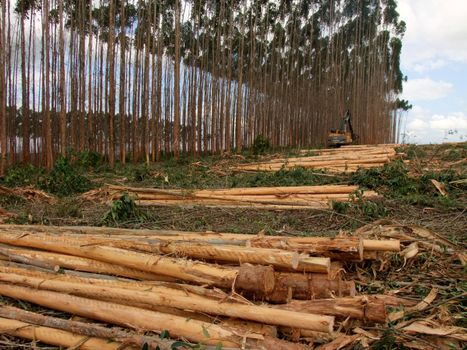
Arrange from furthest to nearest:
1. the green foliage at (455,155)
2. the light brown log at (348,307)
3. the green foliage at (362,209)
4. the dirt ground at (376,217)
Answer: the green foliage at (455,155) → the green foliage at (362,209) → the dirt ground at (376,217) → the light brown log at (348,307)

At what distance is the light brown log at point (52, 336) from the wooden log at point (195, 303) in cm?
32

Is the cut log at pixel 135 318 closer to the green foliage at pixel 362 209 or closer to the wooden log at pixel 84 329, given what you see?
the wooden log at pixel 84 329

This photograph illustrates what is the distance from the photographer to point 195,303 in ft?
8.50

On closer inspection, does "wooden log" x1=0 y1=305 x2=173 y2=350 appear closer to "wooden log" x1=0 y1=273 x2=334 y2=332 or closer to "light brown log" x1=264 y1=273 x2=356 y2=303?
"wooden log" x1=0 y1=273 x2=334 y2=332

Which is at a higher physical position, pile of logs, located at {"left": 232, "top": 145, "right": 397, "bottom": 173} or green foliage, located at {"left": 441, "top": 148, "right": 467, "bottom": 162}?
green foliage, located at {"left": 441, "top": 148, "right": 467, "bottom": 162}

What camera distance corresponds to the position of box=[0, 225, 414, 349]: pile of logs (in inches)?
96.7

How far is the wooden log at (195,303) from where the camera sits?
2.37 metres

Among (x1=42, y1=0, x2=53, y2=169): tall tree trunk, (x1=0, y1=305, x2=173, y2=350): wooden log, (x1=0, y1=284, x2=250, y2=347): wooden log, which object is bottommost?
(x1=0, y1=305, x2=173, y2=350): wooden log

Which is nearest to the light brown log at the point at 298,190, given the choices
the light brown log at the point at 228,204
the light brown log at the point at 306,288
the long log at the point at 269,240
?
the light brown log at the point at 228,204

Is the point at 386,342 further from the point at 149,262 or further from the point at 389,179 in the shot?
the point at 389,179

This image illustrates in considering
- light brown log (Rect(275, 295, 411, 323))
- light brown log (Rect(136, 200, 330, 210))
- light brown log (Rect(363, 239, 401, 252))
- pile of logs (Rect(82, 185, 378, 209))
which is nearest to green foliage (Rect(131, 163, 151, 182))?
pile of logs (Rect(82, 185, 378, 209))

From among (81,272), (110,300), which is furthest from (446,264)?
(81,272)

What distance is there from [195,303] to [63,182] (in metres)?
6.78

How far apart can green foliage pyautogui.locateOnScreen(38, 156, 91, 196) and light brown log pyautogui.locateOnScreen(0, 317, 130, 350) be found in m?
5.72
